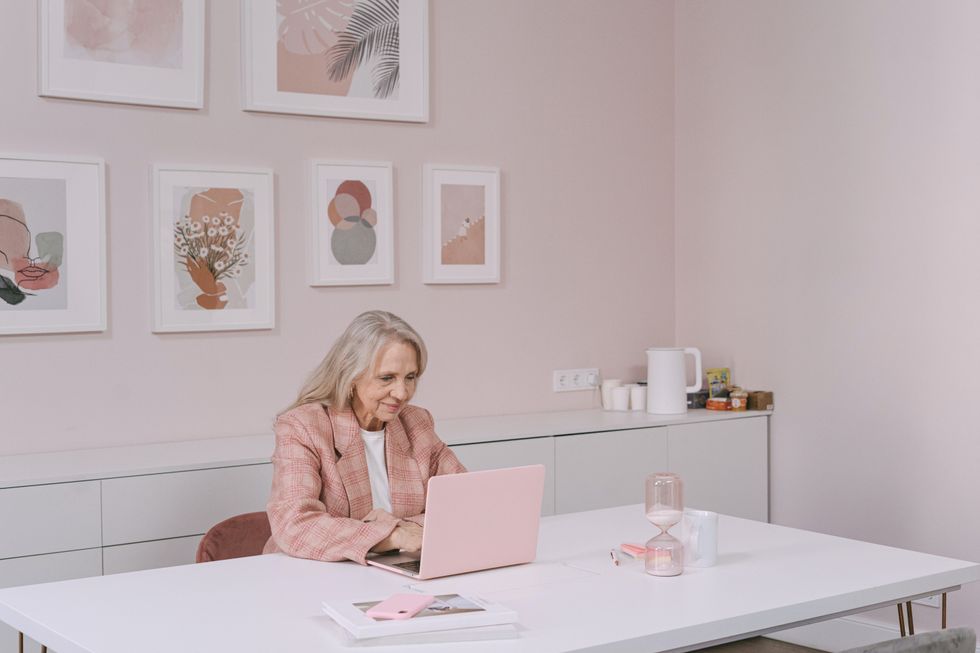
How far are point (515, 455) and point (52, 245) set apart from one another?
1.68 metres

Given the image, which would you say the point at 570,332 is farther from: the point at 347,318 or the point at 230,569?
the point at 230,569

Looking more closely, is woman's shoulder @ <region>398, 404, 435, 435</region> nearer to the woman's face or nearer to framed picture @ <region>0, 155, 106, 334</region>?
the woman's face

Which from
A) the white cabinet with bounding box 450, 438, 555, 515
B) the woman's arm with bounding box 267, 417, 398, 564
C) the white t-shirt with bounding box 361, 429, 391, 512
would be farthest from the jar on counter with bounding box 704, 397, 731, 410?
the woman's arm with bounding box 267, 417, 398, 564

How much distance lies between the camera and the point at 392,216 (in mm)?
4055

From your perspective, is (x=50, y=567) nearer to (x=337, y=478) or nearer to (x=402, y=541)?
(x=337, y=478)

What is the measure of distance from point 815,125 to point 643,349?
3.91 feet

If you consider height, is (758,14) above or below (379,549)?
above

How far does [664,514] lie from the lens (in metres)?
2.25

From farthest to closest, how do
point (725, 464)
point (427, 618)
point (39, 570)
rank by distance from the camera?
point (725, 464) → point (39, 570) → point (427, 618)

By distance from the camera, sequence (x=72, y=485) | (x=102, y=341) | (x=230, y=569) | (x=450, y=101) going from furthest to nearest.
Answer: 1. (x=450, y=101)
2. (x=102, y=341)
3. (x=72, y=485)
4. (x=230, y=569)

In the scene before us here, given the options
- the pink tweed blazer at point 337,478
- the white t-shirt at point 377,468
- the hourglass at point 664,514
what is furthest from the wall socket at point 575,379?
the hourglass at point 664,514

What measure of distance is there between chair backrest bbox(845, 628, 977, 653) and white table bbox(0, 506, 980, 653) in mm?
397

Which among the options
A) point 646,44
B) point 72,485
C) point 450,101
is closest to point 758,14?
point 646,44

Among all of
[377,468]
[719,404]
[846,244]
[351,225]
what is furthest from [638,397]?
[377,468]
